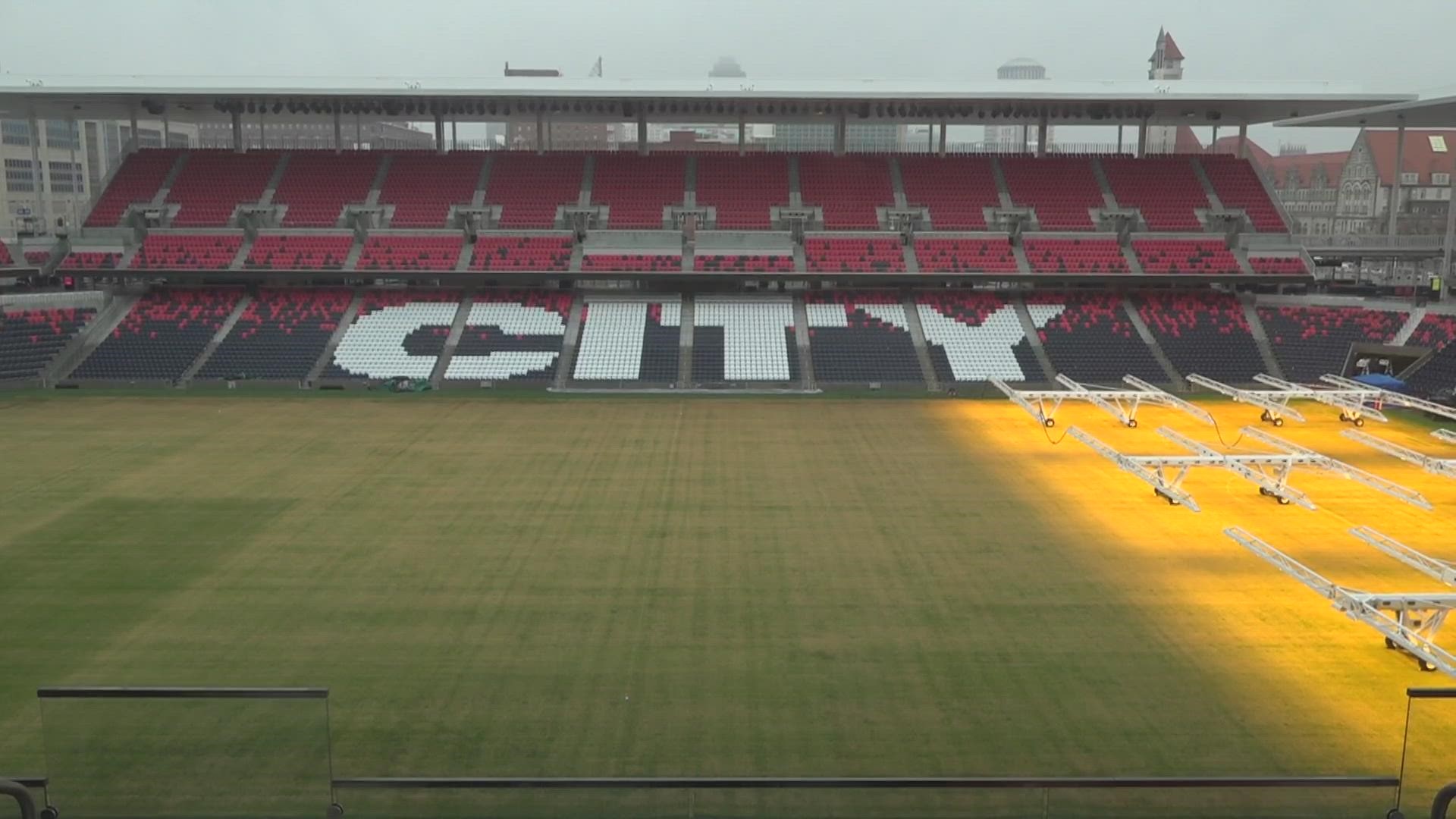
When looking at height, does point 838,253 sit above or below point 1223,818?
above

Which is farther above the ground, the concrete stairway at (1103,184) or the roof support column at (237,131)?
the roof support column at (237,131)

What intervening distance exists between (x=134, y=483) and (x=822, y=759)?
22689 mm

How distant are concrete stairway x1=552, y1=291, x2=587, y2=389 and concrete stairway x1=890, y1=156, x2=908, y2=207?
729 inches

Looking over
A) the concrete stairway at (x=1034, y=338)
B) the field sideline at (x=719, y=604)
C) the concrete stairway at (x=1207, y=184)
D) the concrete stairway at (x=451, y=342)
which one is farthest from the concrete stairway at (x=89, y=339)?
the concrete stairway at (x=1207, y=184)

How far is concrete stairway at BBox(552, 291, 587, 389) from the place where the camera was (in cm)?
4834

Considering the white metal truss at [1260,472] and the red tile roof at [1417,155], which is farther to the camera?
the red tile roof at [1417,155]

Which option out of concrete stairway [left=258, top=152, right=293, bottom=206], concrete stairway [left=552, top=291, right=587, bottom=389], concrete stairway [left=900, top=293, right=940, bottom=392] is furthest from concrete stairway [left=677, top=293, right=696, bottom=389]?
concrete stairway [left=258, top=152, right=293, bottom=206]

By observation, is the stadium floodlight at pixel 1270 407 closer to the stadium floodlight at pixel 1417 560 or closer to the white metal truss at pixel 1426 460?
the white metal truss at pixel 1426 460

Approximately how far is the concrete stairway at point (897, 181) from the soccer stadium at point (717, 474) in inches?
6.9

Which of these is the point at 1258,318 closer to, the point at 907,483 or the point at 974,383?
the point at 974,383

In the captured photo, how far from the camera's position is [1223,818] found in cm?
994

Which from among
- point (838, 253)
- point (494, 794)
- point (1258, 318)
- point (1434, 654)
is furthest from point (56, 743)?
point (1258, 318)

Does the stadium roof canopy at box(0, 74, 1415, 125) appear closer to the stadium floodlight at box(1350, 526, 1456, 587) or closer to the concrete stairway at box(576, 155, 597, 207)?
the concrete stairway at box(576, 155, 597, 207)

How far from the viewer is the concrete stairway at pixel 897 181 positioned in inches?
2324
